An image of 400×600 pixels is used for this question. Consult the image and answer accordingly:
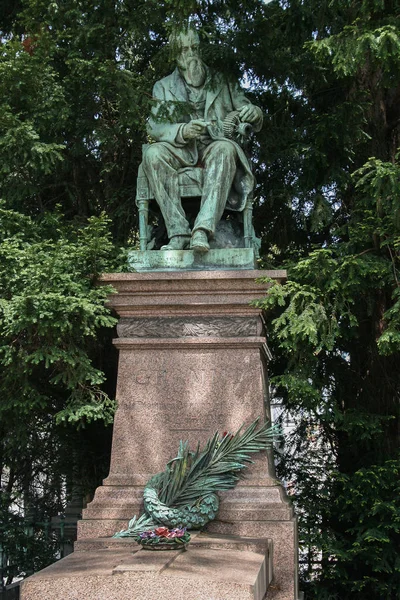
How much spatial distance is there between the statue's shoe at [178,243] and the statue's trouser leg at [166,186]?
0.03 meters

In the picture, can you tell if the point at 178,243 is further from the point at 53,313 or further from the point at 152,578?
the point at 152,578

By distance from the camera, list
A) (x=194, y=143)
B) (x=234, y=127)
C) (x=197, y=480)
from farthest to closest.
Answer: (x=234, y=127)
(x=194, y=143)
(x=197, y=480)

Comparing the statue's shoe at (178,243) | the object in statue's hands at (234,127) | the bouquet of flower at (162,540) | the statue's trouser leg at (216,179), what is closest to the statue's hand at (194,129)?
the statue's trouser leg at (216,179)

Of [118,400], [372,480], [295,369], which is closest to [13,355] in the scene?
[118,400]

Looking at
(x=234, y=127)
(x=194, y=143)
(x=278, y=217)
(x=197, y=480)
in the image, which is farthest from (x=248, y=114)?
(x=197, y=480)

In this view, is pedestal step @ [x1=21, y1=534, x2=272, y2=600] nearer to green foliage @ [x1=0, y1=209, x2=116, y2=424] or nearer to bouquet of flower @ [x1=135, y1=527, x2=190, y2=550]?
bouquet of flower @ [x1=135, y1=527, x2=190, y2=550]

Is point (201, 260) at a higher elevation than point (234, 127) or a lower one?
lower

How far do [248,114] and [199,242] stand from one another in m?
1.34

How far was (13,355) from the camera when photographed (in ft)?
23.8

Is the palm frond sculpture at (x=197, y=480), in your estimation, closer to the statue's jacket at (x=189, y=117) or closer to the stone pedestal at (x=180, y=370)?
the stone pedestal at (x=180, y=370)

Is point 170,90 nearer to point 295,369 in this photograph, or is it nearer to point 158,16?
point 158,16

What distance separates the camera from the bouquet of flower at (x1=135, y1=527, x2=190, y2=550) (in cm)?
529

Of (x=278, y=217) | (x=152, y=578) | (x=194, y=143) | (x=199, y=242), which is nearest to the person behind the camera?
(x=152, y=578)

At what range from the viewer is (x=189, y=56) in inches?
301
